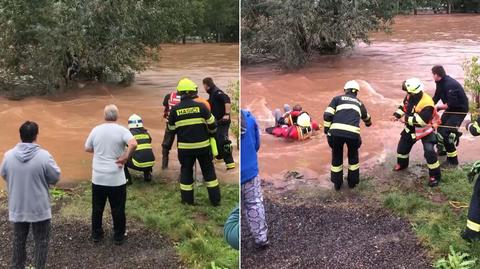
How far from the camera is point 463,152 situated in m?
6.94

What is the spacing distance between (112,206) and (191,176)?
1.09 meters

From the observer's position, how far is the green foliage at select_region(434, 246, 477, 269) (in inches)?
154

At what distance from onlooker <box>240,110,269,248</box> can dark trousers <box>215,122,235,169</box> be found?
1.79 meters

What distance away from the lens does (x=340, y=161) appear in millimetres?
5816

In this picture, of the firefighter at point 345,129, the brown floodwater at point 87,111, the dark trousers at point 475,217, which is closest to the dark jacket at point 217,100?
the brown floodwater at point 87,111

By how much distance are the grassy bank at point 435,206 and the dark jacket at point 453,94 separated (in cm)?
70

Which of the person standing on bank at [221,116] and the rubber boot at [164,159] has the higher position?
the person standing on bank at [221,116]

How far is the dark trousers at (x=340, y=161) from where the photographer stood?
18.5 feet

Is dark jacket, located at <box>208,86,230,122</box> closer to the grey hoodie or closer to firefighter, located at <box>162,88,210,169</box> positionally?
firefighter, located at <box>162,88,210,169</box>

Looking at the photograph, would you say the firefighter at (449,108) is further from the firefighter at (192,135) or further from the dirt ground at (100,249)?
the dirt ground at (100,249)

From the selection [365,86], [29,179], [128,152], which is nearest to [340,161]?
[128,152]

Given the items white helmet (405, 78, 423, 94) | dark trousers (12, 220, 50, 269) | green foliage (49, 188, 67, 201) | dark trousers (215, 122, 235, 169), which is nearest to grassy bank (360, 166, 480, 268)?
white helmet (405, 78, 423, 94)

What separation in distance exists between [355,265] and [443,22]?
24665 mm

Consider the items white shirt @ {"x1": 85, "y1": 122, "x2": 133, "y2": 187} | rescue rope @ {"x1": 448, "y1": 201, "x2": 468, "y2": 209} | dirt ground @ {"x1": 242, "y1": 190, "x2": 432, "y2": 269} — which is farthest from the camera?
rescue rope @ {"x1": 448, "y1": 201, "x2": 468, "y2": 209}
